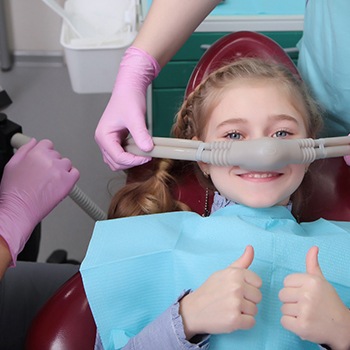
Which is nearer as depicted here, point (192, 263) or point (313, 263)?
point (313, 263)

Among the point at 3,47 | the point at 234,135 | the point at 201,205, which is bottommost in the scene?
the point at 3,47

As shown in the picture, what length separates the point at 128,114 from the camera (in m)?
1.18

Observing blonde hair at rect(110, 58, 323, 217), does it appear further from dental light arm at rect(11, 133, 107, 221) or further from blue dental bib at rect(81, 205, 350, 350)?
dental light arm at rect(11, 133, 107, 221)

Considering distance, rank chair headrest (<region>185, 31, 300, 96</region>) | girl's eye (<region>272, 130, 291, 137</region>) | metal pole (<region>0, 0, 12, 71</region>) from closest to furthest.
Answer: girl's eye (<region>272, 130, 291, 137</region>)
chair headrest (<region>185, 31, 300, 96</region>)
metal pole (<region>0, 0, 12, 71</region>)

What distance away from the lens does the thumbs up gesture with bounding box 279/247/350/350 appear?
82 cm

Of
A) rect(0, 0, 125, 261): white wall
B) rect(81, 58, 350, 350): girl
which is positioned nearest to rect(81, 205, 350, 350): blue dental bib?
rect(81, 58, 350, 350): girl

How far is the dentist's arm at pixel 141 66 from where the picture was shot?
3.87ft

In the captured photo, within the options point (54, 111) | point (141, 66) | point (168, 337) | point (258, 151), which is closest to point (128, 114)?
point (141, 66)

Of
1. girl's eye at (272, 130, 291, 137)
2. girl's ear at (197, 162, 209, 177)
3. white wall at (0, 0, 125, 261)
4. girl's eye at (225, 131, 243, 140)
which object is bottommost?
white wall at (0, 0, 125, 261)

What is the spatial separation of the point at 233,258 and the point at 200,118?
33 cm

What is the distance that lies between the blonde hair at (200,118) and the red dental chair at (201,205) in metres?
0.05

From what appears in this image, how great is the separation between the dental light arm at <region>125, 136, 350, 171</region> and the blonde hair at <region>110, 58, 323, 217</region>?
0.12 m

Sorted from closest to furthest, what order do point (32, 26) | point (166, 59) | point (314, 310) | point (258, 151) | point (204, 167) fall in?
1. point (314, 310)
2. point (258, 151)
3. point (204, 167)
4. point (166, 59)
5. point (32, 26)

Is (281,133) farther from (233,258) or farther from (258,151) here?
(233,258)
